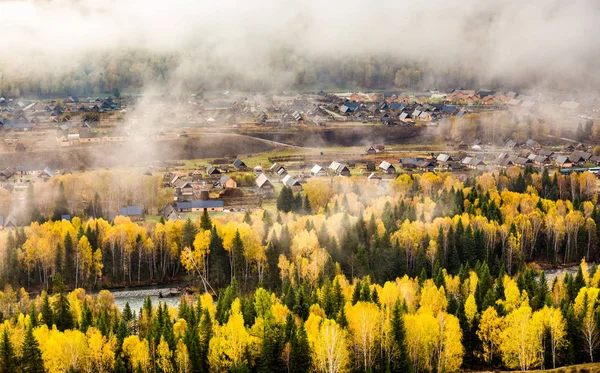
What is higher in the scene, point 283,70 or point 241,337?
point 283,70

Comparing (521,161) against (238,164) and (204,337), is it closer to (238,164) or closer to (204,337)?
(238,164)

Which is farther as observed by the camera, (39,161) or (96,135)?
(96,135)

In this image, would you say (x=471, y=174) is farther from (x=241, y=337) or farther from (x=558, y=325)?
(x=241, y=337)

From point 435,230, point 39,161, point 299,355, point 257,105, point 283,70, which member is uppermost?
point 283,70

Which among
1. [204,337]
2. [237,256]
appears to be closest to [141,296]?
[237,256]

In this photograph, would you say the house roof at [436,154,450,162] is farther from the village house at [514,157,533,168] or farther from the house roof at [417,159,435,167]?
the village house at [514,157,533,168]

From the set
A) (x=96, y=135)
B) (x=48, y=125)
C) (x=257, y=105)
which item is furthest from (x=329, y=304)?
(x=257, y=105)
